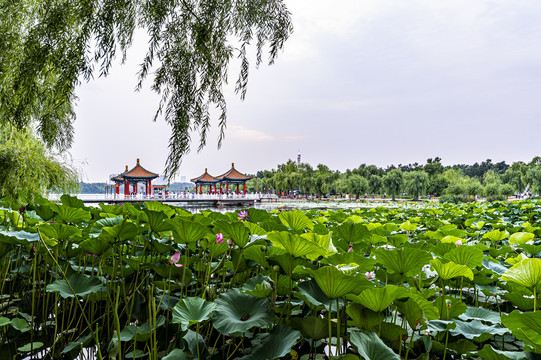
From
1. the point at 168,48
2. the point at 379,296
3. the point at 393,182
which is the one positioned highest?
the point at 168,48

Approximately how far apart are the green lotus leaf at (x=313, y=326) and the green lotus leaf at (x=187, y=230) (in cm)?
33

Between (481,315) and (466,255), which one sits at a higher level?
(466,255)

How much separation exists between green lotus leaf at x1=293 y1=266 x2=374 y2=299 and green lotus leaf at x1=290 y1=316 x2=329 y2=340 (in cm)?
10

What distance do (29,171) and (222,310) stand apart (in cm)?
516

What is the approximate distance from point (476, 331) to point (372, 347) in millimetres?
379

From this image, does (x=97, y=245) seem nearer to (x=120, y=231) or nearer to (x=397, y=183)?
A: (x=120, y=231)

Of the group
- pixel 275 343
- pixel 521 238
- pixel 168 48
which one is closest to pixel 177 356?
pixel 275 343

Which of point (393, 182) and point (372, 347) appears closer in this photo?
point (372, 347)

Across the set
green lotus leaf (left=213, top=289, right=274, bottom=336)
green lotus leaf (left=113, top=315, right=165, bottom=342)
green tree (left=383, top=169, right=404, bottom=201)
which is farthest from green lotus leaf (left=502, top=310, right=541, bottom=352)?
green tree (left=383, top=169, right=404, bottom=201)

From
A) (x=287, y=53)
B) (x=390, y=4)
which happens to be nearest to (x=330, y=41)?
(x=390, y=4)

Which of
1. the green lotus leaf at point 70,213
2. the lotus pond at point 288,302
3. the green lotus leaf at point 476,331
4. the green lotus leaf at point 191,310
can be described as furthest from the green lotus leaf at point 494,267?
the green lotus leaf at point 70,213

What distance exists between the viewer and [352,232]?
4.12 feet

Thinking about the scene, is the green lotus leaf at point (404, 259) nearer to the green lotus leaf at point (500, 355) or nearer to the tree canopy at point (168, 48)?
the green lotus leaf at point (500, 355)

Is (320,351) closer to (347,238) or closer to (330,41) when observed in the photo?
(347,238)
